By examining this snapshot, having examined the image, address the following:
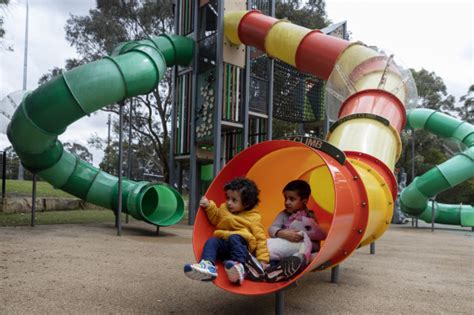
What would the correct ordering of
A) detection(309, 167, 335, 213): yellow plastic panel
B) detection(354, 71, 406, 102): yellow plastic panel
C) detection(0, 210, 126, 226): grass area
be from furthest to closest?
1. detection(0, 210, 126, 226): grass area
2. detection(354, 71, 406, 102): yellow plastic panel
3. detection(309, 167, 335, 213): yellow plastic panel

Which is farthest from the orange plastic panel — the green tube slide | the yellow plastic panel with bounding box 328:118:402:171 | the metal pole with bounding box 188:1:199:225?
the metal pole with bounding box 188:1:199:225

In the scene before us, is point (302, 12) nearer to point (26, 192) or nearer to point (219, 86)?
point (219, 86)

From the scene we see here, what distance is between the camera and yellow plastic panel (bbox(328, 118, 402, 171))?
4156mm

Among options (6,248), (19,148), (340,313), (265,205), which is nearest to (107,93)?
(19,148)

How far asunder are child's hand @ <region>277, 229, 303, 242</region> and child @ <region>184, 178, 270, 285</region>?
16 centimetres

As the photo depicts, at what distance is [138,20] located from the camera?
16.6m

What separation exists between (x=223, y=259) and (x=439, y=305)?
6.38ft

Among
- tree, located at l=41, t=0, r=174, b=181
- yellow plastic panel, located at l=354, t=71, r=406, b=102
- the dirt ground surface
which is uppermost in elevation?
tree, located at l=41, t=0, r=174, b=181

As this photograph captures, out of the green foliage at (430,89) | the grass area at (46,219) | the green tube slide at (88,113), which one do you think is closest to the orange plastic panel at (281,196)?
the green tube slide at (88,113)

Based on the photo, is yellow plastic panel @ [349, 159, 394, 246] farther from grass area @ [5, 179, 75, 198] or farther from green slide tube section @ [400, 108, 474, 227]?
grass area @ [5, 179, 75, 198]

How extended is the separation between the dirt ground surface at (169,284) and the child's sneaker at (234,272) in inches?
17.3

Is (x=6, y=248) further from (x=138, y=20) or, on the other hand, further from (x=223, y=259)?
(x=138, y=20)

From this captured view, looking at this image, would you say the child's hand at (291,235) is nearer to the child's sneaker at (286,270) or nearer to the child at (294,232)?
the child at (294,232)

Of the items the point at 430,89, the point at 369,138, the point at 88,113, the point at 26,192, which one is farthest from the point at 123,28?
the point at 430,89
